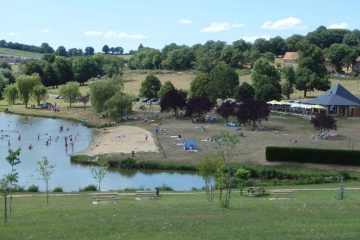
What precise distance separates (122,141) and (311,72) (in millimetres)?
44914

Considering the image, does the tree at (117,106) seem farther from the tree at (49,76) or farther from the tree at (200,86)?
the tree at (49,76)

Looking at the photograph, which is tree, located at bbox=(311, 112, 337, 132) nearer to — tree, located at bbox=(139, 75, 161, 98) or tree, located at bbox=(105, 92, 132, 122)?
tree, located at bbox=(105, 92, 132, 122)

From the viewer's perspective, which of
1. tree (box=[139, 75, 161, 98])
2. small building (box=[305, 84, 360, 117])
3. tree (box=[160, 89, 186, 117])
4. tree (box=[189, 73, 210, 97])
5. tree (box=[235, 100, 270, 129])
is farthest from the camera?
tree (box=[139, 75, 161, 98])

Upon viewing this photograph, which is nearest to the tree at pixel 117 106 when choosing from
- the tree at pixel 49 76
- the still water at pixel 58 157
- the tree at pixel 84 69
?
the still water at pixel 58 157

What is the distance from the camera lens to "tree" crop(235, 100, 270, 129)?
6366 centimetres

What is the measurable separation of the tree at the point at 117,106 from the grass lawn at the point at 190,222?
55.2m

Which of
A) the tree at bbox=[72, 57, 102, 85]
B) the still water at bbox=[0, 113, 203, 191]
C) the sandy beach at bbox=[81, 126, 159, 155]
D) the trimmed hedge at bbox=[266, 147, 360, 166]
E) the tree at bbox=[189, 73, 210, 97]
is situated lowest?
the still water at bbox=[0, 113, 203, 191]

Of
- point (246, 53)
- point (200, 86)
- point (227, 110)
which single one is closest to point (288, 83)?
point (200, 86)

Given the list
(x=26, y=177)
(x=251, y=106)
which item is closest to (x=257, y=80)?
(x=251, y=106)

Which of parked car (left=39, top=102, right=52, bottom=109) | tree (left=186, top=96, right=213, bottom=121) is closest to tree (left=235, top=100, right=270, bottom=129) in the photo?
tree (left=186, top=96, right=213, bottom=121)

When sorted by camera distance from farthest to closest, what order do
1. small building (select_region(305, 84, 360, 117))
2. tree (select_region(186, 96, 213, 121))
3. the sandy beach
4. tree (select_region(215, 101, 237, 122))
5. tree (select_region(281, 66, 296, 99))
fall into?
tree (select_region(281, 66, 296, 99)) < tree (select_region(186, 96, 213, 121)) < small building (select_region(305, 84, 360, 117)) < tree (select_region(215, 101, 237, 122)) < the sandy beach

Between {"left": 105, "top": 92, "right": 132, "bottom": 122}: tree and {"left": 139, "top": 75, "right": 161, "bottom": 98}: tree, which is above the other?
{"left": 139, "top": 75, "right": 161, "bottom": 98}: tree

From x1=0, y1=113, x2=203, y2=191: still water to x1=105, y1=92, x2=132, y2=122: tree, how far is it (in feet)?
13.5

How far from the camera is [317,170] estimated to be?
41.2 meters
